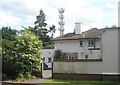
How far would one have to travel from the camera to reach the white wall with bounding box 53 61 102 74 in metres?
28.2

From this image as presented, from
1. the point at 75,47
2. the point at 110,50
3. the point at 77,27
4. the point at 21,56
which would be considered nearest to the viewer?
the point at 110,50

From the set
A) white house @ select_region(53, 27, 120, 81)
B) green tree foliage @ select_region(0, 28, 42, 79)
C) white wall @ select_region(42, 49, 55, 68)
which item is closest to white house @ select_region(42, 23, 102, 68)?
white wall @ select_region(42, 49, 55, 68)

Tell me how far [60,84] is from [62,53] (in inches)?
1169

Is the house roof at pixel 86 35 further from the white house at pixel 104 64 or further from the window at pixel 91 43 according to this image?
the white house at pixel 104 64

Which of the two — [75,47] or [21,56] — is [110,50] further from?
[75,47]

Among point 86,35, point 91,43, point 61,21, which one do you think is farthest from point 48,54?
point 61,21

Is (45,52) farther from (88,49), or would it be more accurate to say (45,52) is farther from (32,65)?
(32,65)

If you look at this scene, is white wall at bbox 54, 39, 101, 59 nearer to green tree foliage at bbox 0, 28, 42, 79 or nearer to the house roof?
the house roof

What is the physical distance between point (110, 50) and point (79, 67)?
351 centimetres

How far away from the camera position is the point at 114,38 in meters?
27.7

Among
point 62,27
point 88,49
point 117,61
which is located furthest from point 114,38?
point 62,27

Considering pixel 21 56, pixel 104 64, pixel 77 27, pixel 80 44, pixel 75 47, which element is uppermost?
pixel 77 27

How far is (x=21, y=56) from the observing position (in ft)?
92.7

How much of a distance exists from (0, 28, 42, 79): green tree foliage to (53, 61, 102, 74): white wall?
6.82 ft
